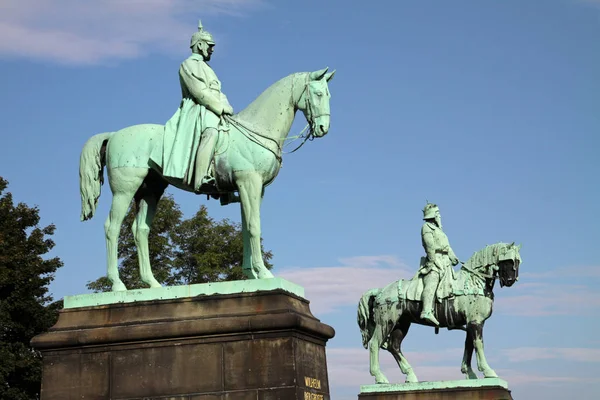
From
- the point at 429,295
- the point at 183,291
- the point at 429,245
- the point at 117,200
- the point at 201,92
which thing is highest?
the point at 429,245

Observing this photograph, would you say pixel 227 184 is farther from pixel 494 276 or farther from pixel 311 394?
Result: pixel 494 276

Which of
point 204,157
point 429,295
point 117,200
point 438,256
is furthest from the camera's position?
point 438,256

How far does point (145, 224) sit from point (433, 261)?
1282 centimetres

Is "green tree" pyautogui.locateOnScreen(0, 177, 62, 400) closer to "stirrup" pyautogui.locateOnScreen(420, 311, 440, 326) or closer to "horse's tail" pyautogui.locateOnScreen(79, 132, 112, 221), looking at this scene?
"stirrup" pyautogui.locateOnScreen(420, 311, 440, 326)

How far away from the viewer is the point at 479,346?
27.4m

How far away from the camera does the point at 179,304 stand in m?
15.0

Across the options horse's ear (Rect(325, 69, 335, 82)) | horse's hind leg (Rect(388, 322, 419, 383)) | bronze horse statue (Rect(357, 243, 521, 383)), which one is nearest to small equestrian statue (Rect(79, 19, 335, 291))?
horse's ear (Rect(325, 69, 335, 82))

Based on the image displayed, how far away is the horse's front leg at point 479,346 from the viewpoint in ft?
89.8

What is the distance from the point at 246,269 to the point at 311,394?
2.30m

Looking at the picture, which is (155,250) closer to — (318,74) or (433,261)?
(433,261)

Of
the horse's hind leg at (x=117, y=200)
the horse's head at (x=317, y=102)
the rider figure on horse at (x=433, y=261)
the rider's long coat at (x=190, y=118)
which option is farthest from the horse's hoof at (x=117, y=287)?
the rider figure on horse at (x=433, y=261)

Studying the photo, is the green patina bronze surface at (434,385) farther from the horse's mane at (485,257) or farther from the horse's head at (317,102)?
the horse's head at (317,102)

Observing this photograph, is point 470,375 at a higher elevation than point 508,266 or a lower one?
lower

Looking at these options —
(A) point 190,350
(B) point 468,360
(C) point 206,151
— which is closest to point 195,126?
(C) point 206,151
